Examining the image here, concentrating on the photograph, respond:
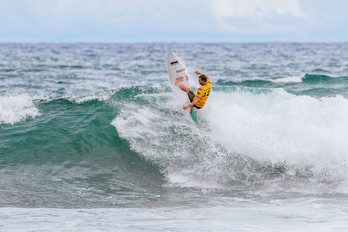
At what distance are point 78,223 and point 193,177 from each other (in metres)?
3.43

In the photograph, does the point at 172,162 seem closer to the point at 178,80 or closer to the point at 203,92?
the point at 203,92

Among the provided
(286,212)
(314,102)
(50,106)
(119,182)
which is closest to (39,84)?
(50,106)

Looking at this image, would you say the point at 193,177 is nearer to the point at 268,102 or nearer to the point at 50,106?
the point at 268,102

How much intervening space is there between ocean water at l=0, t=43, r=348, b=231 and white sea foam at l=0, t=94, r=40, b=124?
0.03m

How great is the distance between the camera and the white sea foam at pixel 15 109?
36.6 ft

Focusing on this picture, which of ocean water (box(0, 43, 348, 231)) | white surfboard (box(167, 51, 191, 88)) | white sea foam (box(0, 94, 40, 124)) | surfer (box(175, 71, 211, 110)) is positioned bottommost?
ocean water (box(0, 43, 348, 231))

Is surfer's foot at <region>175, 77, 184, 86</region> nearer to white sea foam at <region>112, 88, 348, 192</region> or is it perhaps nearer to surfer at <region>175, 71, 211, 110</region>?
white sea foam at <region>112, 88, 348, 192</region>

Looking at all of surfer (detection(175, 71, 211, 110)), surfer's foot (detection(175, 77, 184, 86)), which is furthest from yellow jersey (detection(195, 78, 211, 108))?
surfer's foot (detection(175, 77, 184, 86))

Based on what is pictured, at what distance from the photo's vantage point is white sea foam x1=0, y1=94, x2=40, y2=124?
1114cm

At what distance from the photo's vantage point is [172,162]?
8930 millimetres

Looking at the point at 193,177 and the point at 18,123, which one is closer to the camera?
the point at 193,177

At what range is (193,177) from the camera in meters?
8.21

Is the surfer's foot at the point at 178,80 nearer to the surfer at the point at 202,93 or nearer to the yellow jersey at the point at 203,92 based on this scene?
the surfer at the point at 202,93

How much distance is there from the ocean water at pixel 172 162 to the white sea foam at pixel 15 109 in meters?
0.03
